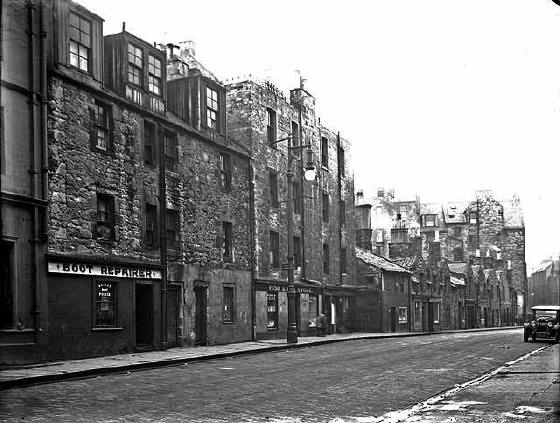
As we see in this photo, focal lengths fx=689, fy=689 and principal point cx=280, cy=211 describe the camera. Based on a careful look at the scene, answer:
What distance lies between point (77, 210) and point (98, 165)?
1.82 m

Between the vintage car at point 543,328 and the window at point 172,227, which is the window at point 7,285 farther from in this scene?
the vintage car at point 543,328

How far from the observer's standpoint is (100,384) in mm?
14031

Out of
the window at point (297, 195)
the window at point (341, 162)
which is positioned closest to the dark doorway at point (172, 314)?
the window at point (297, 195)

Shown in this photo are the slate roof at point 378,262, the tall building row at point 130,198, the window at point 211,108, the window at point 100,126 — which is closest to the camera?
the tall building row at point 130,198

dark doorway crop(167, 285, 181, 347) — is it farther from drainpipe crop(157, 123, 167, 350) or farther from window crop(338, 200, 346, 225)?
window crop(338, 200, 346, 225)

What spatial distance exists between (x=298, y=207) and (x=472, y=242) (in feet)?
192

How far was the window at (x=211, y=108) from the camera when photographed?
93.6 ft

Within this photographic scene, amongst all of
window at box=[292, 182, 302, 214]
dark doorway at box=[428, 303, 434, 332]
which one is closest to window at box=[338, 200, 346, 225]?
window at box=[292, 182, 302, 214]

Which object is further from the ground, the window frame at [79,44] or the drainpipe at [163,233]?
the window frame at [79,44]

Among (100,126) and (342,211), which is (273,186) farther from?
(100,126)

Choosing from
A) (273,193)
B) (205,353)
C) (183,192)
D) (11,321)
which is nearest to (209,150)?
(183,192)

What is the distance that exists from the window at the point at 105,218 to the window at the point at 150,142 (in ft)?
9.19

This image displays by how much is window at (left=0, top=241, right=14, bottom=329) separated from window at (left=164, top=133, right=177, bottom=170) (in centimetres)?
874

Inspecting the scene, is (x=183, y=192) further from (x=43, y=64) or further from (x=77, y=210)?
(x=43, y=64)
